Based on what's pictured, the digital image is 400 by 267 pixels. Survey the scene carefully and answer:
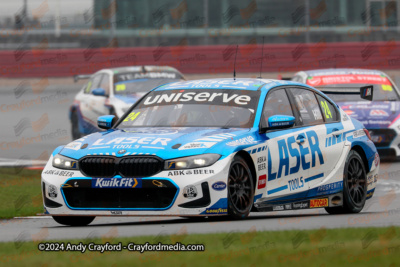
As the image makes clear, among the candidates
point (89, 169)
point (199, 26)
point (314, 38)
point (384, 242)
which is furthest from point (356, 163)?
point (199, 26)

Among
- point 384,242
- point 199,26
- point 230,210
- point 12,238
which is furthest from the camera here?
point 199,26

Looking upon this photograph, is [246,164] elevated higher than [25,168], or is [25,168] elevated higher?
[246,164]

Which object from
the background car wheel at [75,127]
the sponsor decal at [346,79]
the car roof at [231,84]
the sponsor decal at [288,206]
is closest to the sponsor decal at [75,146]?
the car roof at [231,84]

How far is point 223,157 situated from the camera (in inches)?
335

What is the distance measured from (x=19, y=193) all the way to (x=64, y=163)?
3.66 m

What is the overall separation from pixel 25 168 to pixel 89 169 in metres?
6.89

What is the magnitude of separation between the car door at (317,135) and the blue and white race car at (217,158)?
1cm

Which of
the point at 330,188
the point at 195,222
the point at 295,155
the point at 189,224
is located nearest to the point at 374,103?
the point at 330,188

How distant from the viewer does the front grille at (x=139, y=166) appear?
8.47 metres

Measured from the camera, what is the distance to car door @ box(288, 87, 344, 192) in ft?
32.3

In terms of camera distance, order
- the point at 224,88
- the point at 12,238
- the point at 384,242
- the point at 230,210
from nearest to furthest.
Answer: the point at 384,242
the point at 12,238
the point at 230,210
the point at 224,88

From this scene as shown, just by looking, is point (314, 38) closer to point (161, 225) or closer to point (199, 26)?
point (199, 26)

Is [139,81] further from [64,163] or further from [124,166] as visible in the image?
[124,166]

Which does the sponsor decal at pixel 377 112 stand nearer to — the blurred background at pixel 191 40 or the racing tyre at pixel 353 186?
the racing tyre at pixel 353 186
